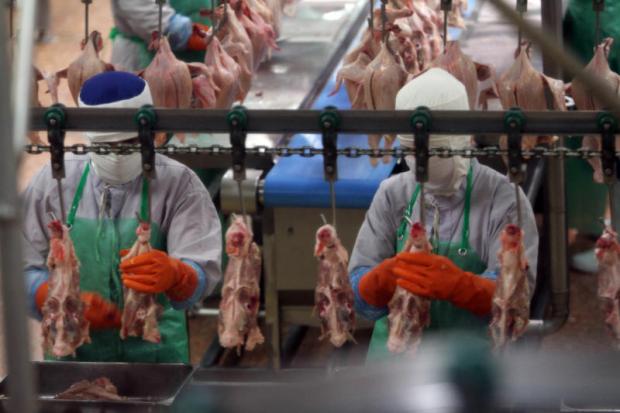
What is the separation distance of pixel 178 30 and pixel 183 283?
115 inches

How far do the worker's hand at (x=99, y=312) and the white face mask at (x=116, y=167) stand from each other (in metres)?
0.39

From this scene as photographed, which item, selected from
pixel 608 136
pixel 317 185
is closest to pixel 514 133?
pixel 608 136

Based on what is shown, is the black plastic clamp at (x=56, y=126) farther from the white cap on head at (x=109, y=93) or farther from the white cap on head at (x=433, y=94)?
the white cap on head at (x=433, y=94)

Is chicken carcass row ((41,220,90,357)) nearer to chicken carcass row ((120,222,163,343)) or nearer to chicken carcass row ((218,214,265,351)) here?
chicken carcass row ((120,222,163,343))

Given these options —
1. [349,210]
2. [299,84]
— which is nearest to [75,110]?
[349,210]

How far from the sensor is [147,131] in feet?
10.3

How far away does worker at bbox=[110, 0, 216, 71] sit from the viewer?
20.7 ft

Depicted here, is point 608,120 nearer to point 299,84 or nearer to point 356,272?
point 356,272

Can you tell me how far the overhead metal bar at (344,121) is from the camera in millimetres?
3002

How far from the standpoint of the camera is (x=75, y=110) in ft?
10.5

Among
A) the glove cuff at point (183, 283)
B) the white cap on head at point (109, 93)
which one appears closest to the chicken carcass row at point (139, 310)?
the glove cuff at point (183, 283)

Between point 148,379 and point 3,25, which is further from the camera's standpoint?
point 148,379

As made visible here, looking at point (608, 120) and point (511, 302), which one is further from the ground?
point (608, 120)

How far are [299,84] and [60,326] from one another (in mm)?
3173
